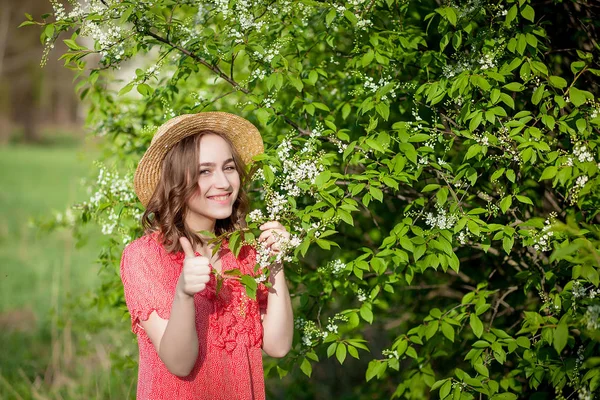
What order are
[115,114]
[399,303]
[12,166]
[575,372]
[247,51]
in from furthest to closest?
1. [12,166]
2. [399,303]
3. [115,114]
4. [247,51]
5. [575,372]

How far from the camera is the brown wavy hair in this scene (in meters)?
2.39

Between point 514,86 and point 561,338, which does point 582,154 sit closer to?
point 514,86

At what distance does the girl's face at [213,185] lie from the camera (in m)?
2.40

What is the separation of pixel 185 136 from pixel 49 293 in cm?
562

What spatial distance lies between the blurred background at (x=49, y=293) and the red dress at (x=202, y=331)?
2.75 ft

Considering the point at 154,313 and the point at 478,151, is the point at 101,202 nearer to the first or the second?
the point at 154,313

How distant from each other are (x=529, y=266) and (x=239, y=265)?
4.45 feet

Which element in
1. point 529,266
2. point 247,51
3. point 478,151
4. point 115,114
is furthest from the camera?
point 115,114

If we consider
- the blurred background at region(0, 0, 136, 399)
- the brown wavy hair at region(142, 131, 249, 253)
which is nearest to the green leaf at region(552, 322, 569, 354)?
the brown wavy hair at region(142, 131, 249, 253)

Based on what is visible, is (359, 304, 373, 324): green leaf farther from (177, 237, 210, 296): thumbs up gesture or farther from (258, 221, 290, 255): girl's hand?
(177, 237, 210, 296): thumbs up gesture

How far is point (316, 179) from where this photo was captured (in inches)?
88.7

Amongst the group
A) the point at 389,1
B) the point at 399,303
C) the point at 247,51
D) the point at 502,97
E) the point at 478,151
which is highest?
the point at 389,1

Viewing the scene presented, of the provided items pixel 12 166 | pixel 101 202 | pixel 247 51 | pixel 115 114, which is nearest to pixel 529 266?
pixel 247 51

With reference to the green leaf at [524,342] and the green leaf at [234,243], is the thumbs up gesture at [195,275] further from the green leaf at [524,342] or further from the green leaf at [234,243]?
the green leaf at [524,342]
